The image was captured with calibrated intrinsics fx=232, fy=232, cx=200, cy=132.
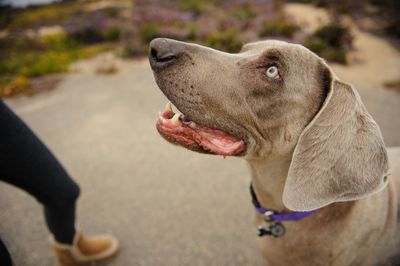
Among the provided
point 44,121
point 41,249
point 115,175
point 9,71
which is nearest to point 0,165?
point 41,249

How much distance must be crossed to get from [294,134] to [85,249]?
226 centimetres

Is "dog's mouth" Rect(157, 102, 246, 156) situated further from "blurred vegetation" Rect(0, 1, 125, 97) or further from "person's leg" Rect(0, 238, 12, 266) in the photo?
"blurred vegetation" Rect(0, 1, 125, 97)

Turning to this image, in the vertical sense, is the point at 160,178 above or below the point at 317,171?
below

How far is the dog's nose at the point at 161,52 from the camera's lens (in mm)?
1223

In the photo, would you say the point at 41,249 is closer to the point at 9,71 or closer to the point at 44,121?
the point at 44,121

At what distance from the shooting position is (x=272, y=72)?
136 cm

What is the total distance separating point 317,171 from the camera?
4.15ft

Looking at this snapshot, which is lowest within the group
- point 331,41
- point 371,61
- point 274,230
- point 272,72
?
point 371,61

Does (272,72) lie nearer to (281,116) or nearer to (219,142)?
(281,116)

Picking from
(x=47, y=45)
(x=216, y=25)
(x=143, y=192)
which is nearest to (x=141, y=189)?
(x=143, y=192)

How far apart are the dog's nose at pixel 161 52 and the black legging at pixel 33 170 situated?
987 millimetres

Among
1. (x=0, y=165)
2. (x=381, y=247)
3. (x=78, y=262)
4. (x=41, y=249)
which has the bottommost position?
(x=41, y=249)

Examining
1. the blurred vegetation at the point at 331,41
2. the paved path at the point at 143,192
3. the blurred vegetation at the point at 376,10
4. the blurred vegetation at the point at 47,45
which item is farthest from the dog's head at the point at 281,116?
the blurred vegetation at the point at 376,10

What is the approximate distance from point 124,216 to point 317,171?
241 centimetres
